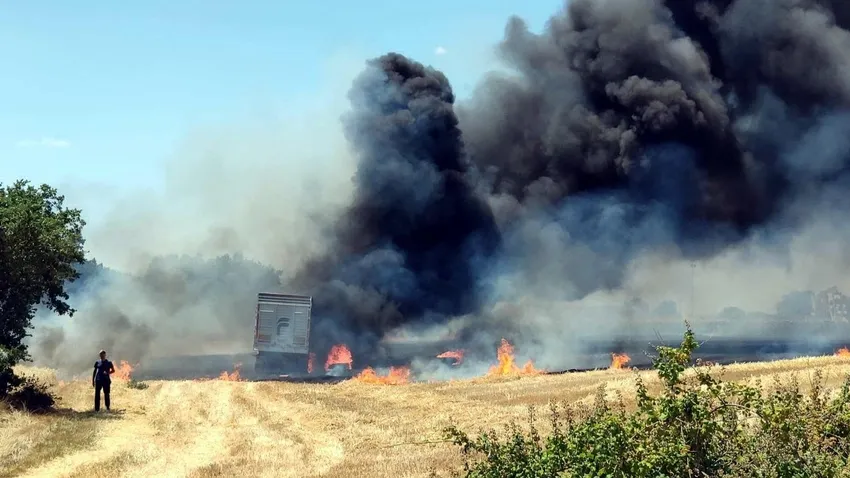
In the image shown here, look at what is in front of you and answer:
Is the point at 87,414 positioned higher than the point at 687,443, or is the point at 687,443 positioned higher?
the point at 687,443

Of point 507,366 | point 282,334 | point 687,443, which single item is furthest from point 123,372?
point 687,443

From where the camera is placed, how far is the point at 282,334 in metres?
45.8

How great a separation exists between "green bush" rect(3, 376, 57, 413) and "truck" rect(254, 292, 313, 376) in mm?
21698

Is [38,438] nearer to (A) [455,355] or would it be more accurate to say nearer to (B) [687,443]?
(B) [687,443]

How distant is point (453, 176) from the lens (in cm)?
5872

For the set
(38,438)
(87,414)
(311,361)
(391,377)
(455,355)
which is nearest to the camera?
(38,438)

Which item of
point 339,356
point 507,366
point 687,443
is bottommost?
point 687,443

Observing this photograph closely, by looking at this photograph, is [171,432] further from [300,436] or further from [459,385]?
[459,385]

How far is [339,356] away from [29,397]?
27017 mm

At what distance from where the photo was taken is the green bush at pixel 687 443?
26.0ft

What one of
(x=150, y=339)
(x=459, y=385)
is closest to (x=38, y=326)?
(x=150, y=339)

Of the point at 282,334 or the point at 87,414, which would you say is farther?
the point at 282,334

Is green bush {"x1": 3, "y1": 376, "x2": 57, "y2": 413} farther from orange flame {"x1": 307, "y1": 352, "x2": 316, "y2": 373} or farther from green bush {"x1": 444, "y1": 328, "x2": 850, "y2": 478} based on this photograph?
orange flame {"x1": 307, "y1": 352, "x2": 316, "y2": 373}

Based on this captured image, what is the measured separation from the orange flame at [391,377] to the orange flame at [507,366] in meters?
5.07
